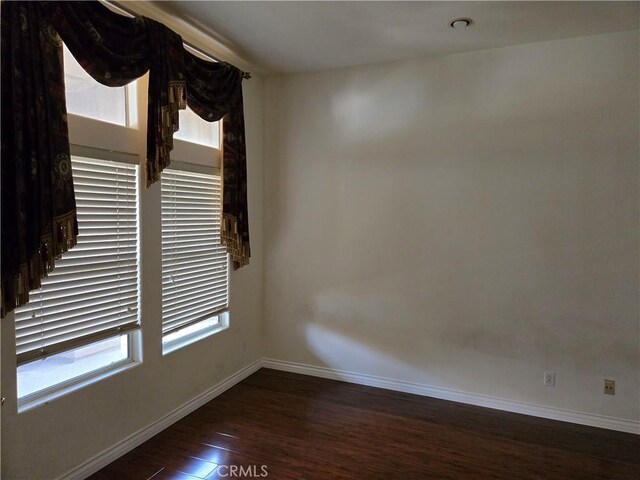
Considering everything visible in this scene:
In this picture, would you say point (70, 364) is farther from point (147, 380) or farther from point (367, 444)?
point (367, 444)

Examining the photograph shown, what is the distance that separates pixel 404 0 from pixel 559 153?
63.1 inches

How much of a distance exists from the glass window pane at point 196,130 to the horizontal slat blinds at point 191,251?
0.91ft

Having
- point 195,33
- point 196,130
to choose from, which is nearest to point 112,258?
point 196,130

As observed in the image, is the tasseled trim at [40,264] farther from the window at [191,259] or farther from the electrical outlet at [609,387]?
the electrical outlet at [609,387]

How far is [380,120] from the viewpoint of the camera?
3.61m

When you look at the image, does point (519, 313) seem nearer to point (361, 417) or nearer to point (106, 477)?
point (361, 417)

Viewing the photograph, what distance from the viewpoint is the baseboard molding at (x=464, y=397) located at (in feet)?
10.00

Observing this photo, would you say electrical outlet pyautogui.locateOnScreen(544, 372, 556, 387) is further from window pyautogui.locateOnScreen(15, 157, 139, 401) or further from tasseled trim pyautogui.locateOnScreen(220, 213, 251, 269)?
window pyautogui.locateOnScreen(15, 157, 139, 401)

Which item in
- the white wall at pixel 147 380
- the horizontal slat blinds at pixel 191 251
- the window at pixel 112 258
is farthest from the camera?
the horizontal slat blinds at pixel 191 251

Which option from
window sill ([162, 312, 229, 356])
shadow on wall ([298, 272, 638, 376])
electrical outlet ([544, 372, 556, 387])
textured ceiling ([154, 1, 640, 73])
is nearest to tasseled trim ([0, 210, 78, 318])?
window sill ([162, 312, 229, 356])

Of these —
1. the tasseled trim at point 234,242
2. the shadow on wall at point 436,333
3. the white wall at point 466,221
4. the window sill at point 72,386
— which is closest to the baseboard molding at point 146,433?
the window sill at point 72,386

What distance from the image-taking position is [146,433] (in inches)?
109

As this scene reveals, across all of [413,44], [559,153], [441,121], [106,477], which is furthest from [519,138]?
[106,477]

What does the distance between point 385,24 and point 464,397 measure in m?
2.91
